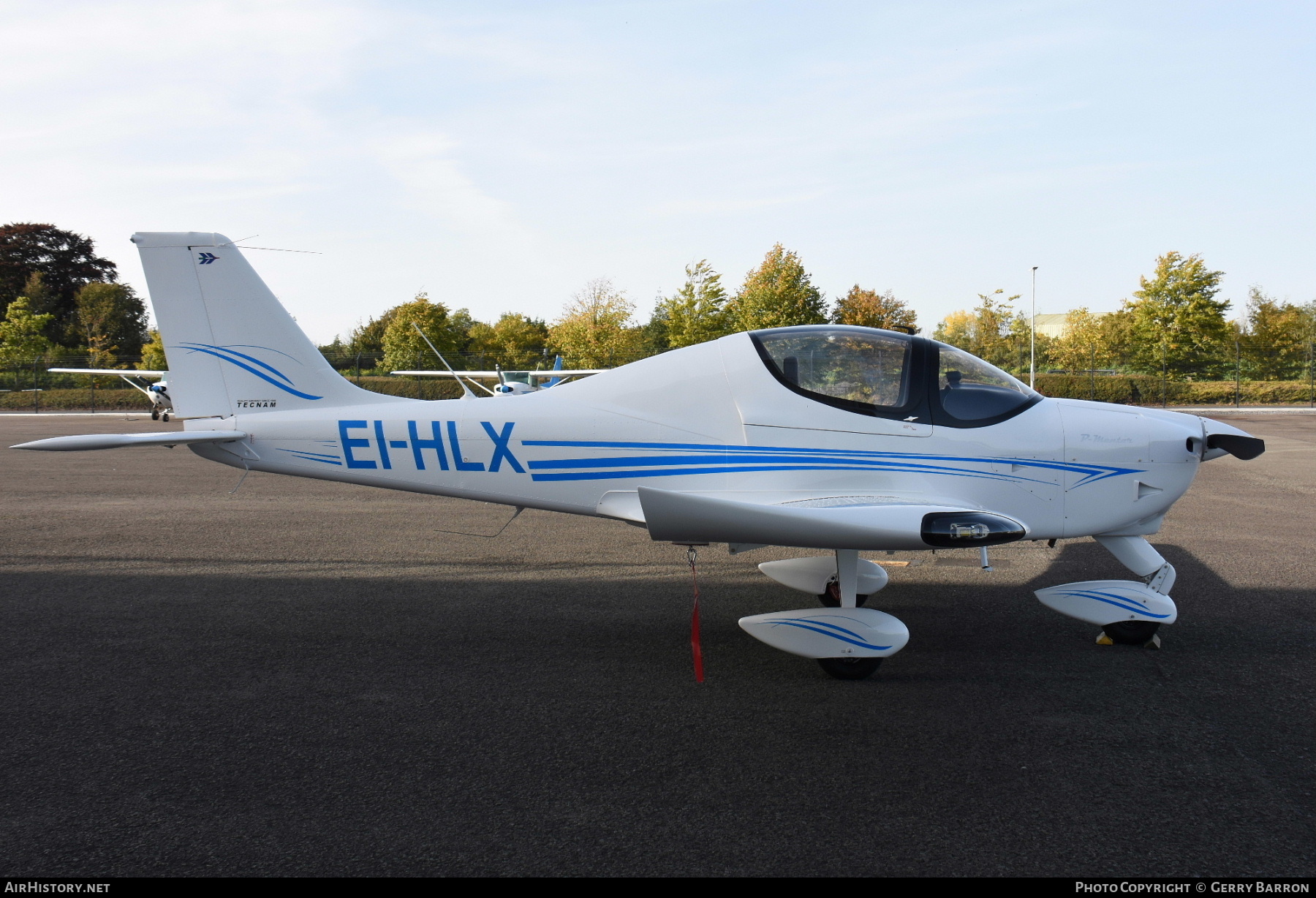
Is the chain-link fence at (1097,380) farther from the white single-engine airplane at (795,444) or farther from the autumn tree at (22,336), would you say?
the white single-engine airplane at (795,444)

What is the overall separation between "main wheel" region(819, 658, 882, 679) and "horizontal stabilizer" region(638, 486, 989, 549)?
2.20 ft

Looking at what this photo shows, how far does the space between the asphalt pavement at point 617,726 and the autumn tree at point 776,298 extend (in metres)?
33.9

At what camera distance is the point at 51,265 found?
7438 centimetres

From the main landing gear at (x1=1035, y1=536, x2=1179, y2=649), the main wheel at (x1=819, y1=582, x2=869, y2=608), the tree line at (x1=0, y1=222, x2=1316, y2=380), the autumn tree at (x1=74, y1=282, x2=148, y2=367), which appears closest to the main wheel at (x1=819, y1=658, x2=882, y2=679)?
the main wheel at (x1=819, y1=582, x2=869, y2=608)

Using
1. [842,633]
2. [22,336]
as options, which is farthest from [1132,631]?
[22,336]

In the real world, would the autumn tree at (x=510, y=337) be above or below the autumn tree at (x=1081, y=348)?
above

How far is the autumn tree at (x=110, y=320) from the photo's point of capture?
210 feet

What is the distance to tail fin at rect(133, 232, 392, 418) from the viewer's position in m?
5.44

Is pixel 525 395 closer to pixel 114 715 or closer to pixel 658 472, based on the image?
pixel 658 472

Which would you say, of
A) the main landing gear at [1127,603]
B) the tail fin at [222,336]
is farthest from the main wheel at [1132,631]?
the tail fin at [222,336]

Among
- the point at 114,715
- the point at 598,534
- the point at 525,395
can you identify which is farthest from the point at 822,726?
the point at 598,534

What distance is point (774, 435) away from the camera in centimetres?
495

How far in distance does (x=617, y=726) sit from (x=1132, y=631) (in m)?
3.35

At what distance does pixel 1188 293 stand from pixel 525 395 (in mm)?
53522
